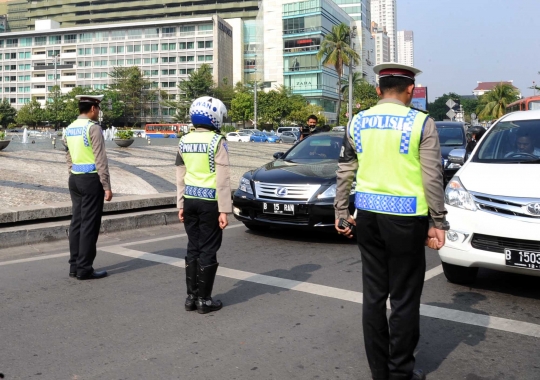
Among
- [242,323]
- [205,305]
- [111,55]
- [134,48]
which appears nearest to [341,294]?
[242,323]

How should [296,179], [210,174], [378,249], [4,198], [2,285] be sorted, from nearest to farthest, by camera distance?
[378,249] → [210,174] → [2,285] → [296,179] → [4,198]

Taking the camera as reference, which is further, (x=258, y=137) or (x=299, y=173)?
(x=258, y=137)

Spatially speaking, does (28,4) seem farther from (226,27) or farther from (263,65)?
(263,65)

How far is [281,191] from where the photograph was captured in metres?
7.78

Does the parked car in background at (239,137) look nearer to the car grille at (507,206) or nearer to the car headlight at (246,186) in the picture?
the car headlight at (246,186)

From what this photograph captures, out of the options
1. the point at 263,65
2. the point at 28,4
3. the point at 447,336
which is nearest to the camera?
the point at 447,336

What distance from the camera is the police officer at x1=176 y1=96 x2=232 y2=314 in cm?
472

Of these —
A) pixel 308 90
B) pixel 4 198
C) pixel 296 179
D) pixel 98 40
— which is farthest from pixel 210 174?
pixel 98 40

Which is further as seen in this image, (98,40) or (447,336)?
(98,40)

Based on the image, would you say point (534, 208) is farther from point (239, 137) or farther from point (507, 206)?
point (239, 137)

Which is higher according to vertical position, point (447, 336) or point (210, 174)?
point (210, 174)

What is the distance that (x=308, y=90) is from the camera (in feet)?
311

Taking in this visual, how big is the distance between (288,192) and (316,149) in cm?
194

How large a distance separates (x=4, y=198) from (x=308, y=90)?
8753 cm
